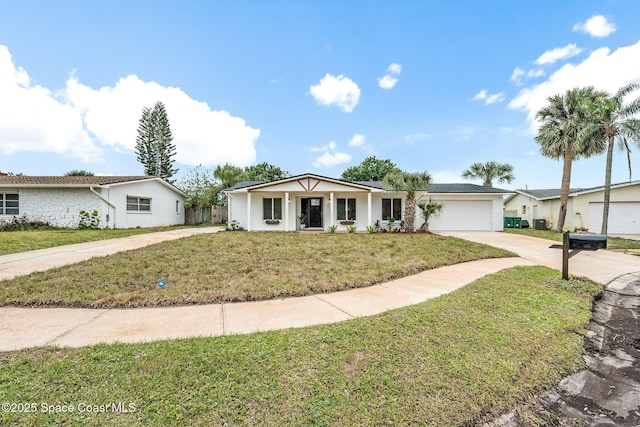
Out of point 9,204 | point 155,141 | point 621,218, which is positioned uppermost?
point 155,141

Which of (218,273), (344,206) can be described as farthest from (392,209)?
(218,273)

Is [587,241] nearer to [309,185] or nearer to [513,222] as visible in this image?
[309,185]

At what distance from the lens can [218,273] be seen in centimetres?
584

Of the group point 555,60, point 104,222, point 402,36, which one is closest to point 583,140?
point 555,60

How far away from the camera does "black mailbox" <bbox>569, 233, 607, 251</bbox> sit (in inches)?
201

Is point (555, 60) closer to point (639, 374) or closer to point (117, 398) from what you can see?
point (639, 374)

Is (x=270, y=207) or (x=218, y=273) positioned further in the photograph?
(x=270, y=207)

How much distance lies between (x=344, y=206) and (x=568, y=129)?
13.9 m

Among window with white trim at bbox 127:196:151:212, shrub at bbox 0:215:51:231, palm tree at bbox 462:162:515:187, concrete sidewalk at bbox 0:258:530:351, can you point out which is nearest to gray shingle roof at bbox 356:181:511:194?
palm tree at bbox 462:162:515:187

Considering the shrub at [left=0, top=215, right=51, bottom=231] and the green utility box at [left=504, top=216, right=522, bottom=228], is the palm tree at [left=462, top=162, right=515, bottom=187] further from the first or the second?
the shrub at [left=0, top=215, right=51, bottom=231]

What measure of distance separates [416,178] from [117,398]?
14527 mm

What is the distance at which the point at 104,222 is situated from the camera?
16.2 metres

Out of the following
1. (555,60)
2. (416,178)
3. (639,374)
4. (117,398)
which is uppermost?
(555,60)

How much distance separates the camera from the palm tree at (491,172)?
28.7m
